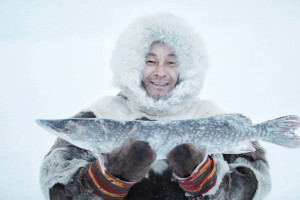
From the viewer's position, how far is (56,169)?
2152 mm

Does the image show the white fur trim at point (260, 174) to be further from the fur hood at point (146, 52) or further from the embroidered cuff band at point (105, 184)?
the embroidered cuff band at point (105, 184)

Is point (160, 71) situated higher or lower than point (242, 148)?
higher

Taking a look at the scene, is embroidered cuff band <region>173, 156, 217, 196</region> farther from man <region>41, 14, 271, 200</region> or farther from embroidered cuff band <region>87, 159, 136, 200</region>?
embroidered cuff band <region>87, 159, 136, 200</region>

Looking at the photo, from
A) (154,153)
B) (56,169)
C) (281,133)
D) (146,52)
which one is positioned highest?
(146,52)

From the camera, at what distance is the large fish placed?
201 centimetres

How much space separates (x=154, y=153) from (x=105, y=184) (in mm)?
365

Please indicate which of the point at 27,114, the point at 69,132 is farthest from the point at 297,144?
the point at 27,114

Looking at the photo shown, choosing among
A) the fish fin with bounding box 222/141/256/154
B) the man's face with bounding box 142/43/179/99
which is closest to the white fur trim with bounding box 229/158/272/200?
the fish fin with bounding box 222/141/256/154

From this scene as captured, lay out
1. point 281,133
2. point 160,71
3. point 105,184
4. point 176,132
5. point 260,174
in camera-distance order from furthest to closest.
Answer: point 160,71 → point 260,174 → point 281,133 → point 176,132 → point 105,184

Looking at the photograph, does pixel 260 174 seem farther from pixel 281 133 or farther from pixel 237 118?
pixel 237 118

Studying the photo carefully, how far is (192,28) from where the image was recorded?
2.84 meters

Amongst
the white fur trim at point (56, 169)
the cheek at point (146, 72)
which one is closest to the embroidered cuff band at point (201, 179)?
the white fur trim at point (56, 169)

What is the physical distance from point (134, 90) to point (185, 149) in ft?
2.87

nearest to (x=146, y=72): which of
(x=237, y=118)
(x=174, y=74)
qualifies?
(x=174, y=74)
